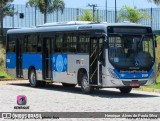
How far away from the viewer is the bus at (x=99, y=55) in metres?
23.5

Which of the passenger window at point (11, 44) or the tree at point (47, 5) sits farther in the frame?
the tree at point (47, 5)

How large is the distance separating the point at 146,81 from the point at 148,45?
61.3 inches

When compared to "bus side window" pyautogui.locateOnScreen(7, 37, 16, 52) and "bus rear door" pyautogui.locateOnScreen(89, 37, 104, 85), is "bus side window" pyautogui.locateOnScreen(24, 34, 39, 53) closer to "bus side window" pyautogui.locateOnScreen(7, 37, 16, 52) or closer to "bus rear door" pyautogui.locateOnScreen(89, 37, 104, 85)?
"bus side window" pyautogui.locateOnScreen(7, 37, 16, 52)

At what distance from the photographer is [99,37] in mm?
23953

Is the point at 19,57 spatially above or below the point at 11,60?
above

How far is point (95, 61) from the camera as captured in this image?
2409cm

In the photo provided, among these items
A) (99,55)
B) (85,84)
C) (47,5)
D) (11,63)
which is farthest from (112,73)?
(47,5)

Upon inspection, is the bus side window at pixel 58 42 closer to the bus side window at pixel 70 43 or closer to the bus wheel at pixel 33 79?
the bus side window at pixel 70 43

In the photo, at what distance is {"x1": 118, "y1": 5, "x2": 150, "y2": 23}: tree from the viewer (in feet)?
183

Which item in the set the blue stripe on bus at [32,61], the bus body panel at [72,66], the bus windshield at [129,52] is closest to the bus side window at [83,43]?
the bus body panel at [72,66]

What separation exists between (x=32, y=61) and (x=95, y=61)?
6766 millimetres

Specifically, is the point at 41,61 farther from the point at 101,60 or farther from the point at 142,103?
the point at 142,103

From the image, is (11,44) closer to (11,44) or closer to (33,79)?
(11,44)

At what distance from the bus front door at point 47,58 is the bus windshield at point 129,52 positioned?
18.2 feet
